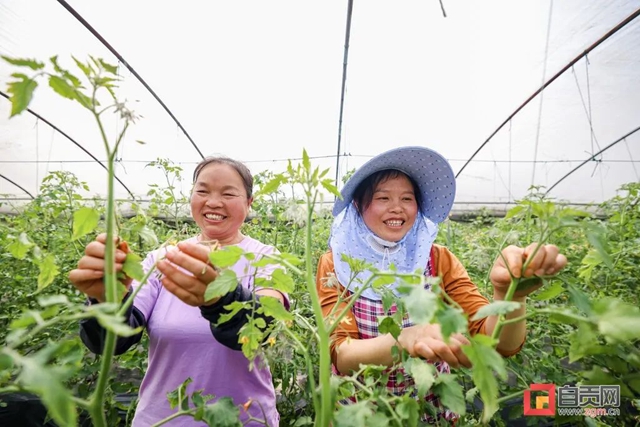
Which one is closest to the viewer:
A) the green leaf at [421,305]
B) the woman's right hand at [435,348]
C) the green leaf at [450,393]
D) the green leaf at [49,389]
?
the green leaf at [49,389]

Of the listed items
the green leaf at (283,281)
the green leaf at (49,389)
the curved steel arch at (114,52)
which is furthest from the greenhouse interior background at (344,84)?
the green leaf at (49,389)

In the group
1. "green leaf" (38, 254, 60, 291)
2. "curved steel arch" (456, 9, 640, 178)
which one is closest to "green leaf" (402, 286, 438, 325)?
"green leaf" (38, 254, 60, 291)

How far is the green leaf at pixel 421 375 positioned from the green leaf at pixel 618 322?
30cm

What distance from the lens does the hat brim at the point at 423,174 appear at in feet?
5.08

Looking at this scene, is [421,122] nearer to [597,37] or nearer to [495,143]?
[495,143]

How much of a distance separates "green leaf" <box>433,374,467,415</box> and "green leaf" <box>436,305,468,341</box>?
27 centimetres

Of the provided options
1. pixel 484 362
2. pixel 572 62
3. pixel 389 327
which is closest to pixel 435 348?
pixel 389 327

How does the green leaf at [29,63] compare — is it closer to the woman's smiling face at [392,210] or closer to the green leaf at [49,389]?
the green leaf at [49,389]

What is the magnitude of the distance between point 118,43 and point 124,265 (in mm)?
5956

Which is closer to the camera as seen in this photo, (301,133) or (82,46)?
(82,46)

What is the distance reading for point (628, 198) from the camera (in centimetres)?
167

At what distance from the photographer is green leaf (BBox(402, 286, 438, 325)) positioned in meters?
0.43

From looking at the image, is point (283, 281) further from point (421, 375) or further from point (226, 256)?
point (421, 375)

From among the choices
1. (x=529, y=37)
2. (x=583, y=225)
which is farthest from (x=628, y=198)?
(x=529, y=37)
